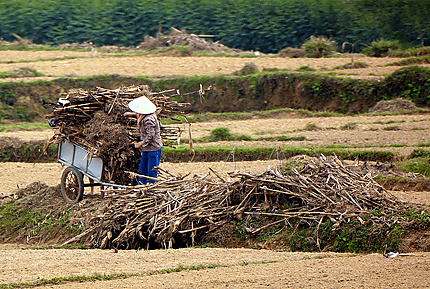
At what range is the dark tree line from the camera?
127 feet

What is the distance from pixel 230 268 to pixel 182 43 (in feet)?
90.4

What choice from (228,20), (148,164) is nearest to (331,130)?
(148,164)

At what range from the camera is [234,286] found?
8422 mm

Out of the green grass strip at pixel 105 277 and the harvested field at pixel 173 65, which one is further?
the harvested field at pixel 173 65

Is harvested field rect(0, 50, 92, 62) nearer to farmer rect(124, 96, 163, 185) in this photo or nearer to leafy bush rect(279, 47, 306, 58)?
leafy bush rect(279, 47, 306, 58)

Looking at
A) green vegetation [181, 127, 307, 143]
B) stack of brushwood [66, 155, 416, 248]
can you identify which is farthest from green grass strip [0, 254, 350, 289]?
green vegetation [181, 127, 307, 143]

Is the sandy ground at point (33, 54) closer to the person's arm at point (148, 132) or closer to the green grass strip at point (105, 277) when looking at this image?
the person's arm at point (148, 132)

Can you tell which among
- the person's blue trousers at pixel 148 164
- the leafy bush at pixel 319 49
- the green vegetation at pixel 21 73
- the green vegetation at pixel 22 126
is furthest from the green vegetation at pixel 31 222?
the leafy bush at pixel 319 49

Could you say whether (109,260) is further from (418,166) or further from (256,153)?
(256,153)

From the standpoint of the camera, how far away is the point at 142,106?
12586 mm

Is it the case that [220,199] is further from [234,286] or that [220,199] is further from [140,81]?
[140,81]

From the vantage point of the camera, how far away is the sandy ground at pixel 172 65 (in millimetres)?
28688

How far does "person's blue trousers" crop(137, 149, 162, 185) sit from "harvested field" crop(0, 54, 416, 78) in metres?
15.1

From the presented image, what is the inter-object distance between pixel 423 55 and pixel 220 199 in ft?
68.1
